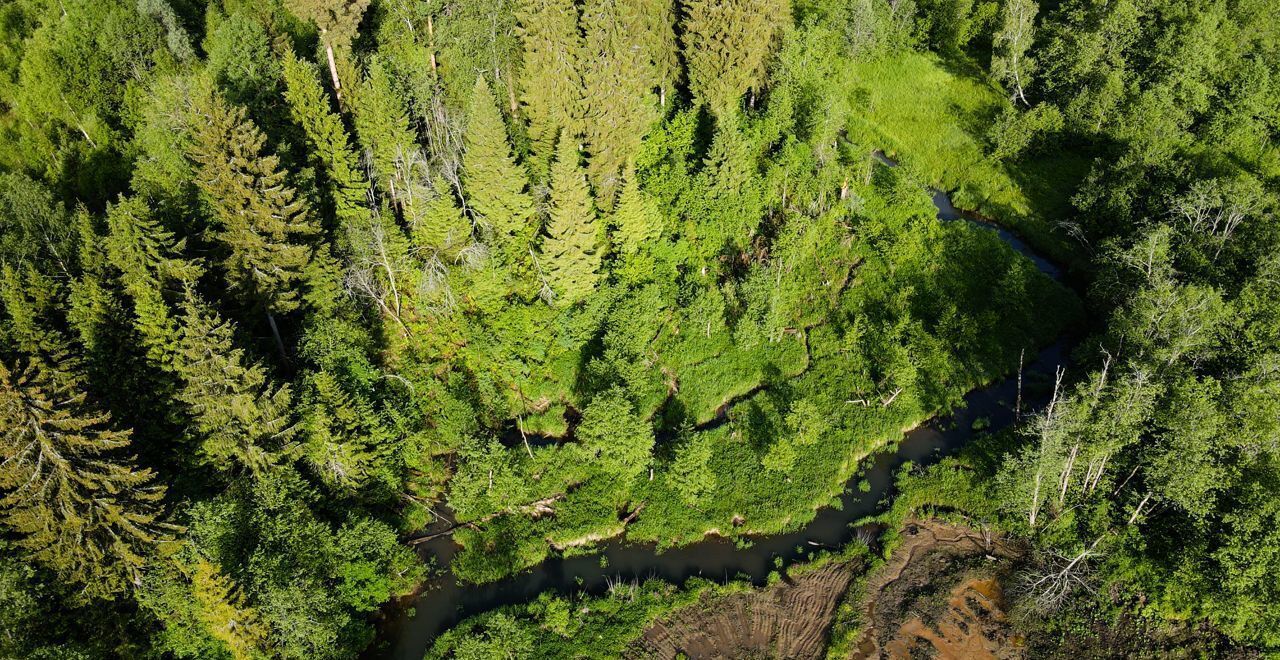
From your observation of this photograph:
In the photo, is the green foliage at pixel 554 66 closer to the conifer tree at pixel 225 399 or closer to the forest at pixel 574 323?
the forest at pixel 574 323

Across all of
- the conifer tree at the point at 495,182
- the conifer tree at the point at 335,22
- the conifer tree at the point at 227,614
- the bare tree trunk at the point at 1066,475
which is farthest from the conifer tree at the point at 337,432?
the bare tree trunk at the point at 1066,475

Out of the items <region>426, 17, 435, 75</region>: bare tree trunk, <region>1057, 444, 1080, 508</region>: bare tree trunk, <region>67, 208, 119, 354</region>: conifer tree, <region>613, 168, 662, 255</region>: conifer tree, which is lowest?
<region>1057, 444, 1080, 508</region>: bare tree trunk

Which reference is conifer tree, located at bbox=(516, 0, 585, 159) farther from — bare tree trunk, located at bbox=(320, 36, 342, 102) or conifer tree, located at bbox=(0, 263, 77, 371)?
conifer tree, located at bbox=(0, 263, 77, 371)

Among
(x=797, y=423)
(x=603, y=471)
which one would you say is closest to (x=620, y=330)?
(x=603, y=471)

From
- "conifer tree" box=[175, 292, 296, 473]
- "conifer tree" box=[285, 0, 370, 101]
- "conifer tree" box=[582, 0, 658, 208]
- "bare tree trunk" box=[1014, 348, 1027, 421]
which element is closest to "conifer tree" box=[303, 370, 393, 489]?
"conifer tree" box=[175, 292, 296, 473]

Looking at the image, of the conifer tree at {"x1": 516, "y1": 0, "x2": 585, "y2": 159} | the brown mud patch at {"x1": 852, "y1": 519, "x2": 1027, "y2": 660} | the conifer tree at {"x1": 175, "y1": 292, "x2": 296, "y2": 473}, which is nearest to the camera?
the conifer tree at {"x1": 175, "y1": 292, "x2": 296, "y2": 473}

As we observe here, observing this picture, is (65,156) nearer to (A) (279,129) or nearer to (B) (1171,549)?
(A) (279,129)
